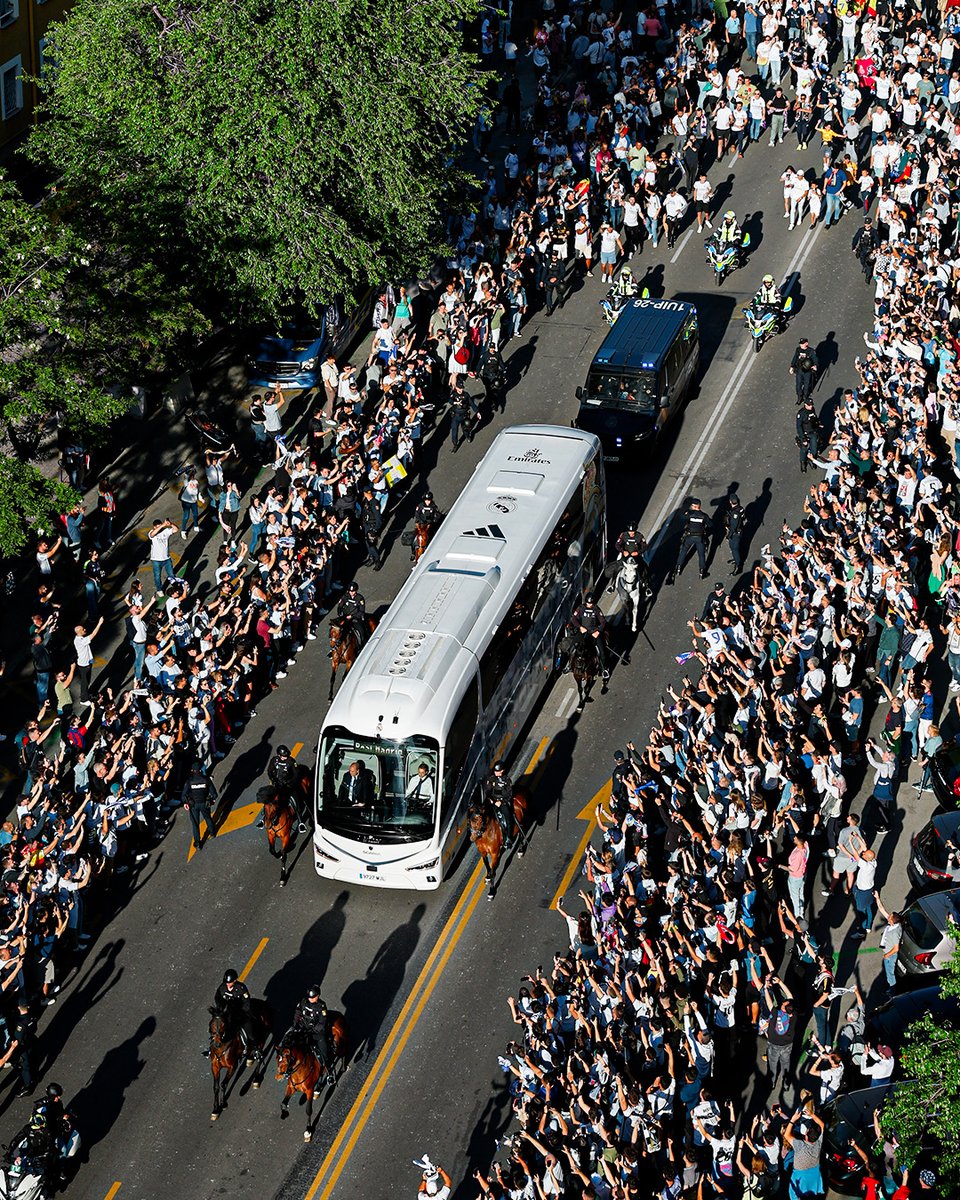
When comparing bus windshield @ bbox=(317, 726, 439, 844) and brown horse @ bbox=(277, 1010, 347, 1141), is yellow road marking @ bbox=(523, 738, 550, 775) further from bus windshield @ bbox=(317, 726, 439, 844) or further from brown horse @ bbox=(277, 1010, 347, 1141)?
brown horse @ bbox=(277, 1010, 347, 1141)

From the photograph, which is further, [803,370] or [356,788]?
[803,370]

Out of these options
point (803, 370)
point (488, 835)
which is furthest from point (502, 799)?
point (803, 370)

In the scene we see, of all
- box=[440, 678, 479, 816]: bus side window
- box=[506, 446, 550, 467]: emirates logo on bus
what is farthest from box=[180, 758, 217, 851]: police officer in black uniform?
box=[506, 446, 550, 467]: emirates logo on bus

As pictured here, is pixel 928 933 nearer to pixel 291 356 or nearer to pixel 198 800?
pixel 198 800

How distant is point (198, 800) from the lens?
26.6 meters

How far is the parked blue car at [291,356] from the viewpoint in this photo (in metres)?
37.1

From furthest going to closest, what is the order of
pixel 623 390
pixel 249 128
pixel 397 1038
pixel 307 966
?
pixel 623 390 → pixel 249 128 → pixel 307 966 → pixel 397 1038

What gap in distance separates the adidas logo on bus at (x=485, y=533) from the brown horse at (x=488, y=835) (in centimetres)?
430

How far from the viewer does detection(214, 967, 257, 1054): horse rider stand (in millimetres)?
22562

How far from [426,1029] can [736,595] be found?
1032 centimetres

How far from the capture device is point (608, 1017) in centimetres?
2161

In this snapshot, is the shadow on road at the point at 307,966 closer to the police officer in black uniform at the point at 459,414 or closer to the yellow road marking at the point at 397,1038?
the yellow road marking at the point at 397,1038

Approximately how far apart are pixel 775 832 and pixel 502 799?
12.4ft

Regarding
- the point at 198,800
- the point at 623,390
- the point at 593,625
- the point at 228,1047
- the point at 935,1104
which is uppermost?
the point at 935,1104
